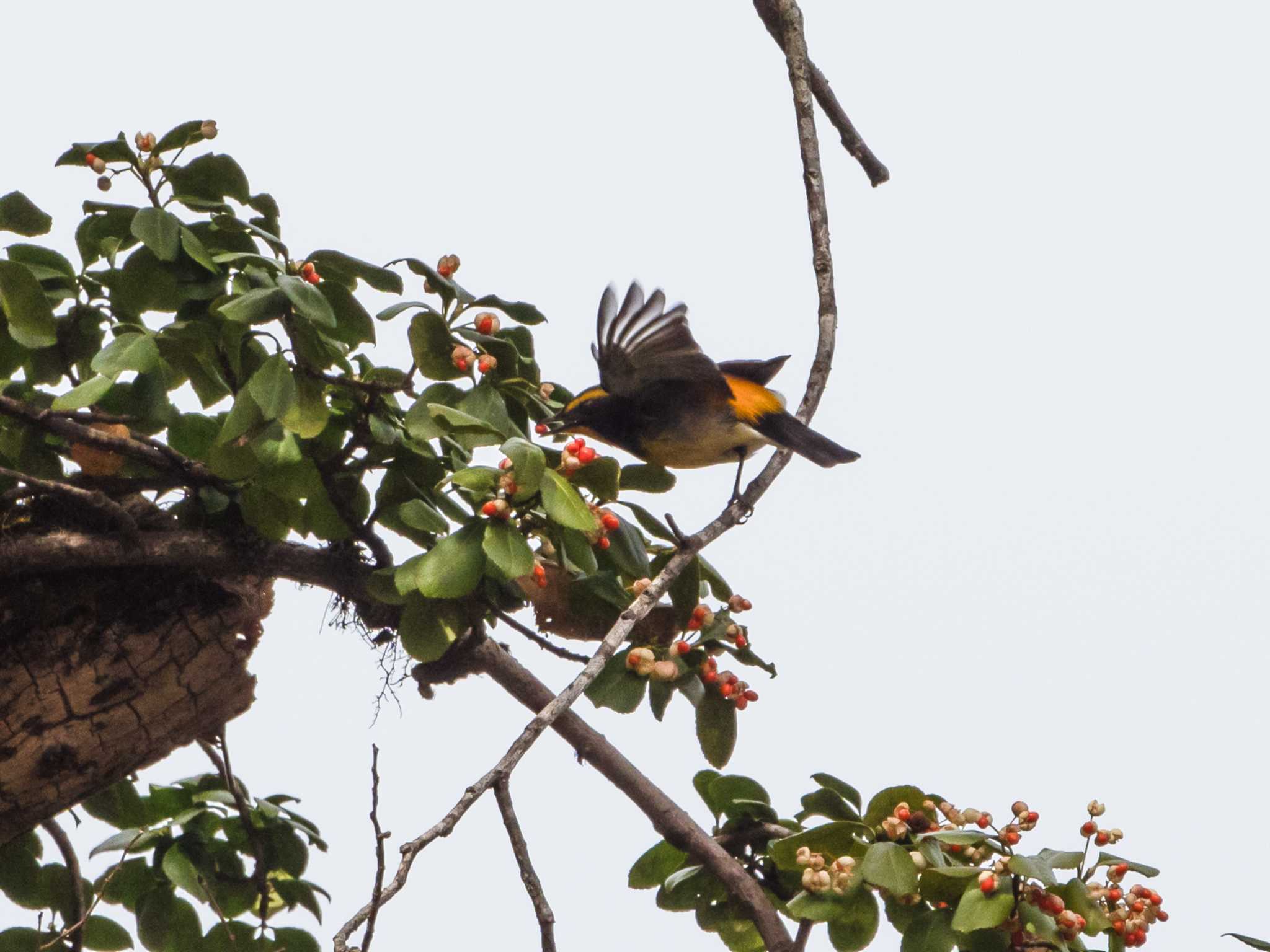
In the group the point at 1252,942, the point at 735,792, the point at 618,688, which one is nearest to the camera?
the point at 1252,942

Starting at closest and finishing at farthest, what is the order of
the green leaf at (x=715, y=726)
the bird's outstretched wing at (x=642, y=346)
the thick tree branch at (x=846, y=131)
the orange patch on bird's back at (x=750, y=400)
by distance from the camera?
the green leaf at (x=715, y=726)
the bird's outstretched wing at (x=642, y=346)
the thick tree branch at (x=846, y=131)
the orange patch on bird's back at (x=750, y=400)

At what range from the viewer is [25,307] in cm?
185

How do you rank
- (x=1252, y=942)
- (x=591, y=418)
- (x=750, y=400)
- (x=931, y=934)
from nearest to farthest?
(x=1252, y=942) < (x=931, y=934) < (x=591, y=418) < (x=750, y=400)

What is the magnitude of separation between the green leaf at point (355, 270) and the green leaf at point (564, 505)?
0.45 metres

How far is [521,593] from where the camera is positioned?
211 cm

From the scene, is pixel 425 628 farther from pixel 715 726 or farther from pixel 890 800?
pixel 890 800

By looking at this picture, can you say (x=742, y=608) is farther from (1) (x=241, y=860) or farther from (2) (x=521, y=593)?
(1) (x=241, y=860)

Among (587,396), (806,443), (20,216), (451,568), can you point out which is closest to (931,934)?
(451,568)

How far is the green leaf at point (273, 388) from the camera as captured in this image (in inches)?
69.8

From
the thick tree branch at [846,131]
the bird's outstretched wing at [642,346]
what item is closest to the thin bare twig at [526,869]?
the bird's outstretched wing at [642,346]

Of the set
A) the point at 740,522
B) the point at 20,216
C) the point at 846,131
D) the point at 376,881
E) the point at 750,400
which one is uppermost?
the point at 846,131

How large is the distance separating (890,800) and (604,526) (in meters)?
0.61

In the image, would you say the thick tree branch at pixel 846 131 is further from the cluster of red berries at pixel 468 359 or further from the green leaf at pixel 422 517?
the green leaf at pixel 422 517

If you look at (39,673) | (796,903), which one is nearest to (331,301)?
(39,673)
